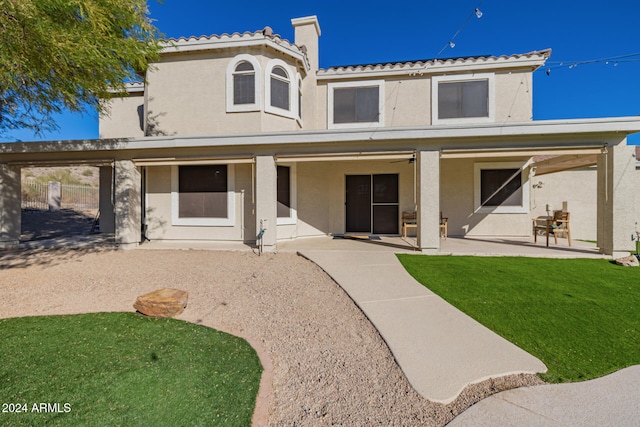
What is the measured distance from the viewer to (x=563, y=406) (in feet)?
8.72

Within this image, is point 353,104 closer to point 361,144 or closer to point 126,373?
point 361,144

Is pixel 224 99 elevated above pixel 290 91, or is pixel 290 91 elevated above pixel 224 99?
pixel 290 91

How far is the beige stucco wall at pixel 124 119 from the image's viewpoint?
13.4 metres

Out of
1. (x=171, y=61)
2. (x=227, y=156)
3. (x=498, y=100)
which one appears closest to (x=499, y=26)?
(x=498, y=100)

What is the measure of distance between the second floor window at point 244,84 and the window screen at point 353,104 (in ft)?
11.5

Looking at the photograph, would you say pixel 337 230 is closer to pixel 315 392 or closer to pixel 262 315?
pixel 262 315

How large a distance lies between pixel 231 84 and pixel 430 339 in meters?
10.0

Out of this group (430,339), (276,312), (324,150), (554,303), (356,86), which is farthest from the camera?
(356,86)

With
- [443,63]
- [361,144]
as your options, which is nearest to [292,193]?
[361,144]

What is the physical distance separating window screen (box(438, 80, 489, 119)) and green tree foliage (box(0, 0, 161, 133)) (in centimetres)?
997

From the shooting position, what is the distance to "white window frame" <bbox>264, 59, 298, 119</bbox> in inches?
405

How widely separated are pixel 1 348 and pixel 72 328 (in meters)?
0.68

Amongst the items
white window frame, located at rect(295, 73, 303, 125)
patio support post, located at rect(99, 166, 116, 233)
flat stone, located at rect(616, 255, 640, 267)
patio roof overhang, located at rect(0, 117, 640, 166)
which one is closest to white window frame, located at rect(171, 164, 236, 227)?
patio roof overhang, located at rect(0, 117, 640, 166)

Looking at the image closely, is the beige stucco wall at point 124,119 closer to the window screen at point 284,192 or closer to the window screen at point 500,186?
the window screen at point 284,192
